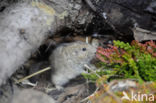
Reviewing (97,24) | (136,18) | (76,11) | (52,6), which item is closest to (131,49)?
(136,18)

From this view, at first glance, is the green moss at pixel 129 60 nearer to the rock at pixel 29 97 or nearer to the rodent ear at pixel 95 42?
the rodent ear at pixel 95 42

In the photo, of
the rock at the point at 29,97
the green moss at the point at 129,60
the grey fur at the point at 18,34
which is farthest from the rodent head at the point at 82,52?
the rock at the point at 29,97

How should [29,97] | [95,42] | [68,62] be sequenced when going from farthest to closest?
1. [95,42]
2. [68,62]
3. [29,97]

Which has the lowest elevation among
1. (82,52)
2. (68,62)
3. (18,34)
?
(68,62)

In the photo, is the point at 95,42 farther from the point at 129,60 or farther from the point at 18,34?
the point at 18,34

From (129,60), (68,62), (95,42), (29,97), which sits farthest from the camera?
(95,42)

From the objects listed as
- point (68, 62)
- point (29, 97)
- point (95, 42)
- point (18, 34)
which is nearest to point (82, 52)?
point (68, 62)
